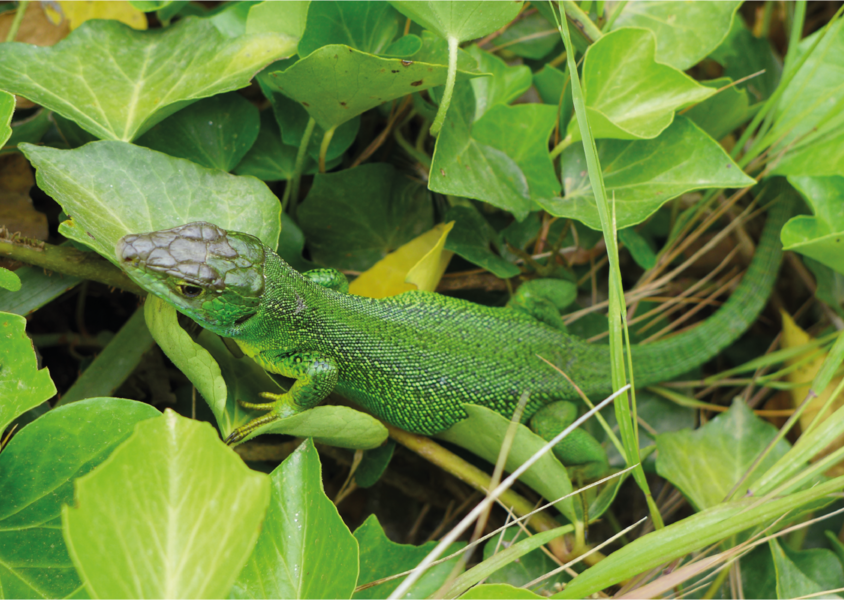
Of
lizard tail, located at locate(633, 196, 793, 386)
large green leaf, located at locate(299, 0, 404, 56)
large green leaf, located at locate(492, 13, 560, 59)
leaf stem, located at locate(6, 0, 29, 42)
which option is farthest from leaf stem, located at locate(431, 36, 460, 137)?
leaf stem, located at locate(6, 0, 29, 42)

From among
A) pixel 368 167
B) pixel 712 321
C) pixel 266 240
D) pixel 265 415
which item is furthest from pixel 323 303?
pixel 712 321

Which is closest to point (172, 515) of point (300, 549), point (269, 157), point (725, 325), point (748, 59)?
point (300, 549)

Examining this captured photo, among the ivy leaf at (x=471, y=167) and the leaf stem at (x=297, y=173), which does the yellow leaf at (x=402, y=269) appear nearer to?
the ivy leaf at (x=471, y=167)

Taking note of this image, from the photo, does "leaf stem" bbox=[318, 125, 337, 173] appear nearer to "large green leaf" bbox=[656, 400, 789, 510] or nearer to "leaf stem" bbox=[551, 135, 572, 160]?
"leaf stem" bbox=[551, 135, 572, 160]

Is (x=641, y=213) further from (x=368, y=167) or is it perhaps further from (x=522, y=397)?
(x=368, y=167)

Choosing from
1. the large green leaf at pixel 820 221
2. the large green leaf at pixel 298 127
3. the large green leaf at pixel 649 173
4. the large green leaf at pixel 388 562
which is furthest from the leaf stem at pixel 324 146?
the large green leaf at pixel 820 221

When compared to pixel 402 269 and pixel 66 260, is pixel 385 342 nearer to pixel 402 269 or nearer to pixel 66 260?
pixel 402 269

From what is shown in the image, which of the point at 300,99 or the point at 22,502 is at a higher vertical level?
the point at 300,99
